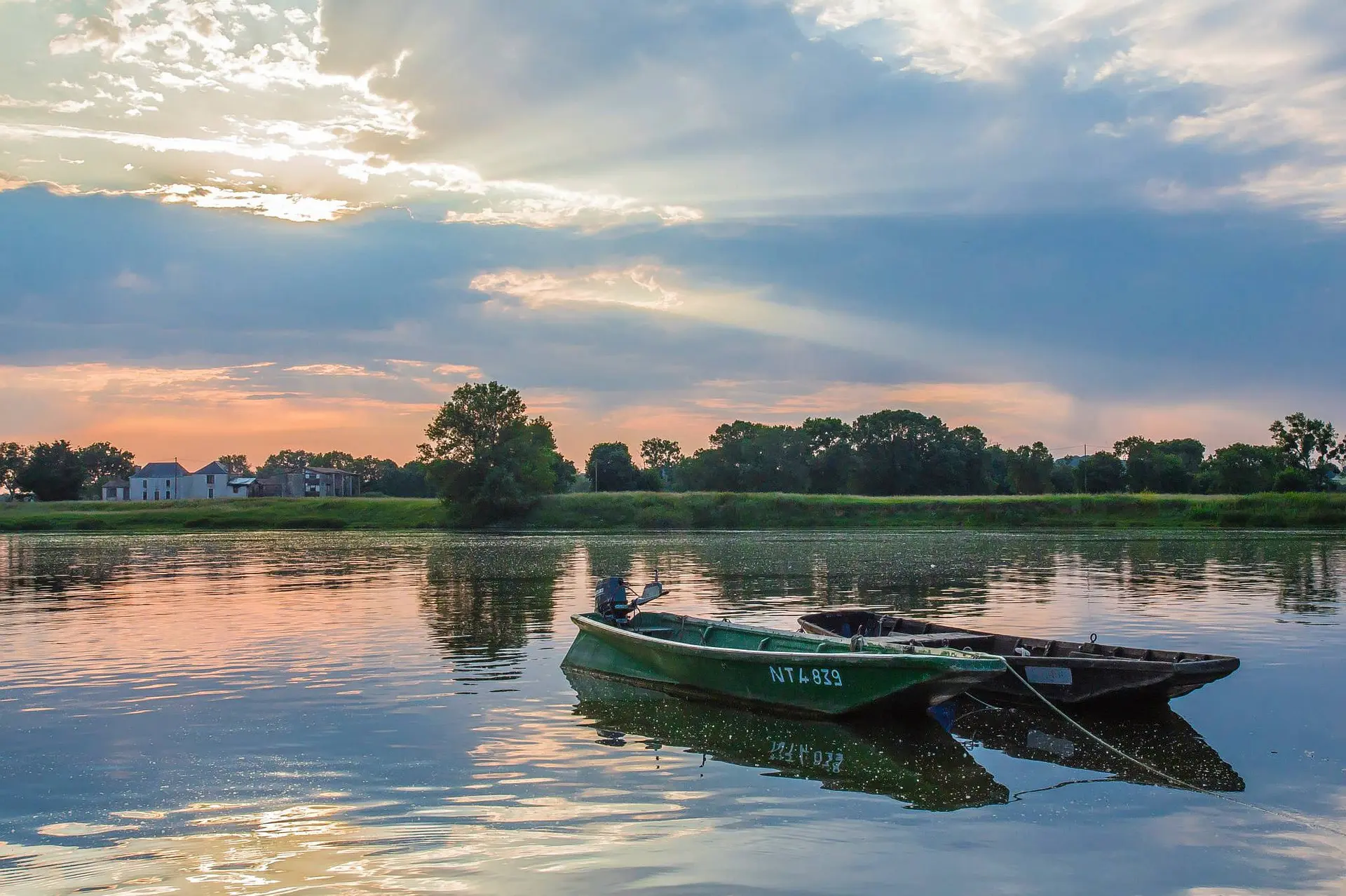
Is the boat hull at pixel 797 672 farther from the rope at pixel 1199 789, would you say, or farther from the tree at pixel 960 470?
the tree at pixel 960 470

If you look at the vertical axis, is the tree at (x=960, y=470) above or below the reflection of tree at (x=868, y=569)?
above

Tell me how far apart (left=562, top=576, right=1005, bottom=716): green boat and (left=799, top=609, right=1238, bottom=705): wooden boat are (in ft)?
2.72

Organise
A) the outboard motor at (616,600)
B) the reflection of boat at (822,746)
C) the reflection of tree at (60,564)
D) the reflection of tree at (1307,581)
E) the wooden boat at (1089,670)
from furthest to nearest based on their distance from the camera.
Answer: the reflection of tree at (60,564), the reflection of tree at (1307,581), the outboard motor at (616,600), the wooden boat at (1089,670), the reflection of boat at (822,746)

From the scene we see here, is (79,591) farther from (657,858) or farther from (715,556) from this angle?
(657,858)

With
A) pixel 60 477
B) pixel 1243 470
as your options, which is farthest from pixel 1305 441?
pixel 60 477

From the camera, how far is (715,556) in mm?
55844

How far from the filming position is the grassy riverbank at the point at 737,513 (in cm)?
8525

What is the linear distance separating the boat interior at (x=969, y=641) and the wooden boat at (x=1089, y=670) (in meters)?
0.02

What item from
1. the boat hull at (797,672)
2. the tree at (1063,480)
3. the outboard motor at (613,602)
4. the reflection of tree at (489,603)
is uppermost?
the tree at (1063,480)

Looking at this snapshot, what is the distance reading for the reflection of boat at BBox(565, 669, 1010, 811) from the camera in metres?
12.6

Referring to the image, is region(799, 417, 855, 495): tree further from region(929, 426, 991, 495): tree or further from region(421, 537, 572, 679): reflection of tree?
region(421, 537, 572, 679): reflection of tree

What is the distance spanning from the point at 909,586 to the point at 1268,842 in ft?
90.1

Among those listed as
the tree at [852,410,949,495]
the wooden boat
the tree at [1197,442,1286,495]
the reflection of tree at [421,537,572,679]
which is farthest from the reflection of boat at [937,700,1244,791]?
the tree at [852,410,949,495]

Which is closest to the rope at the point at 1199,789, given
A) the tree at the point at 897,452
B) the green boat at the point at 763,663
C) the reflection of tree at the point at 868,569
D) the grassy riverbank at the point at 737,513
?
the green boat at the point at 763,663
